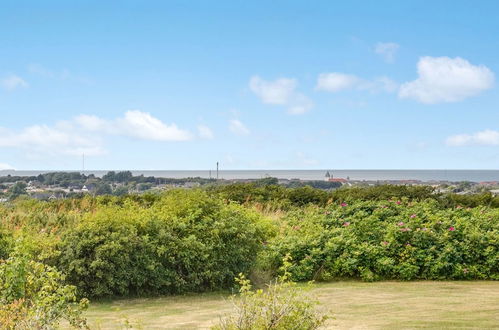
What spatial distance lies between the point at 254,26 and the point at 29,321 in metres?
13.1

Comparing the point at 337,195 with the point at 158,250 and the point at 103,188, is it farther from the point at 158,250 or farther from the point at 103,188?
the point at 158,250

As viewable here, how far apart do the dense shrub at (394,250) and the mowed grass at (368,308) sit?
401 mm

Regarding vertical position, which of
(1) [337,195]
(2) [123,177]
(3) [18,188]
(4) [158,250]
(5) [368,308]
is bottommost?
(5) [368,308]

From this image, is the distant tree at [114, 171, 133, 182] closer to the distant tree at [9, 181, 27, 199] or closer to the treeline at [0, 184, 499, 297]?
the distant tree at [9, 181, 27, 199]

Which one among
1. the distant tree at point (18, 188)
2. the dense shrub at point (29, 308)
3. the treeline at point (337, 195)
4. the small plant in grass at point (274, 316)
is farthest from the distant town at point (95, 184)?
the small plant in grass at point (274, 316)

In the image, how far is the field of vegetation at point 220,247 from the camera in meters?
7.65

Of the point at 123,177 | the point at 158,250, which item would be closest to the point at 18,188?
the point at 123,177

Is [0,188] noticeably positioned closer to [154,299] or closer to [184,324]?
[154,299]

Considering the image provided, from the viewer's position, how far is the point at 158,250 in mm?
7797

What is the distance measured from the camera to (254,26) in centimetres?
1641

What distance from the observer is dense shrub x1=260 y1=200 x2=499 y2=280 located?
9.24 meters

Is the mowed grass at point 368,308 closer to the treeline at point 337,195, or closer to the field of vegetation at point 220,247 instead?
the field of vegetation at point 220,247

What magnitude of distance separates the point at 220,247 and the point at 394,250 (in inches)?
121

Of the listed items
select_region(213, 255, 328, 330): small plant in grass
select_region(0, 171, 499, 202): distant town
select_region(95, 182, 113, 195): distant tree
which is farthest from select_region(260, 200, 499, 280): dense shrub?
select_region(95, 182, 113, 195): distant tree
